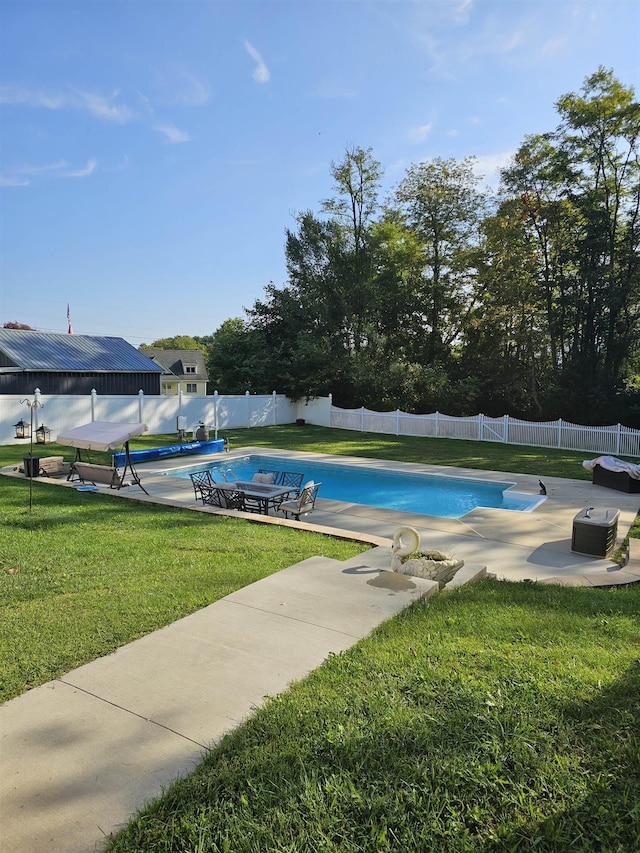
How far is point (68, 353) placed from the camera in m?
24.4

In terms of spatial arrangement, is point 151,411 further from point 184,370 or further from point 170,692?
point 184,370

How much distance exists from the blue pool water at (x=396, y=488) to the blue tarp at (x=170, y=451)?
1322 millimetres

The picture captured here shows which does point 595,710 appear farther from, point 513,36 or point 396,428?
point 396,428

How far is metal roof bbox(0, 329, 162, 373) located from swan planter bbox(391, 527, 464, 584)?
21.4 meters

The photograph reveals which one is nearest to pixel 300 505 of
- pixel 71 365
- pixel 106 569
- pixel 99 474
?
pixel 106 569

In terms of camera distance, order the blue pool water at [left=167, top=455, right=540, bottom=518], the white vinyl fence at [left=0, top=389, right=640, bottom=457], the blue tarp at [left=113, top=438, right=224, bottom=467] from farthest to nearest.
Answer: the white vinyl fence at [left=0, top=389, right=640, bottom=457], the blue tarp at [left=113, top=438, right=224, bottom=467], the blue pool water at [left=167, top=455, right=540, bottom=518]

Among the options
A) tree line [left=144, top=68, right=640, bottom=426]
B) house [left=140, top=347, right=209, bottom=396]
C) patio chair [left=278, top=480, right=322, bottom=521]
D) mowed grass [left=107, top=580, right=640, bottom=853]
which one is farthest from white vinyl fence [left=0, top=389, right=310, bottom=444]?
house [left=140, top=347, right=209, bottom=396]

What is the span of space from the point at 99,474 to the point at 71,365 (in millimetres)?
15642

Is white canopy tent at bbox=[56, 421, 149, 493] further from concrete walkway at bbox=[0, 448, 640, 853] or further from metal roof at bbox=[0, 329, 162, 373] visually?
metal roof at bbox=[0, 329, 162, 373]

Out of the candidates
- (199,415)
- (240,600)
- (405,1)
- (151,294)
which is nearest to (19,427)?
(199,415)

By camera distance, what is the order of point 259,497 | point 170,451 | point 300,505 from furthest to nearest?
1. point 170,451
2. point 259,497
3. point 300,505

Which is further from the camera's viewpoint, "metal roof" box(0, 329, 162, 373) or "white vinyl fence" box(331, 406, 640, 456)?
"metal roof" box(0, 329, 162, 373)

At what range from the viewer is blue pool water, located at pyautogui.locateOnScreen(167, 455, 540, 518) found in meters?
10.9

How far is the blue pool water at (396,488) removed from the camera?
10.9 m
